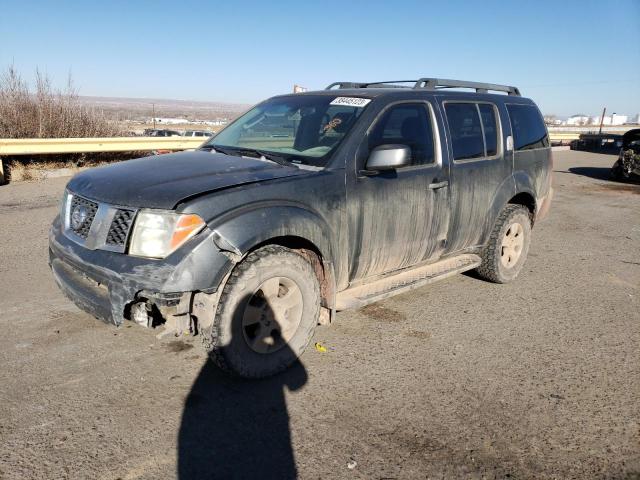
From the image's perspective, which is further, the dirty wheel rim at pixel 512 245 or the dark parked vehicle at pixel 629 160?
the dark parked vehicle at pixel 629 160

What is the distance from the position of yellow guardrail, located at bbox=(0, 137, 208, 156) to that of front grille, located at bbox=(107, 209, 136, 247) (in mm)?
6010

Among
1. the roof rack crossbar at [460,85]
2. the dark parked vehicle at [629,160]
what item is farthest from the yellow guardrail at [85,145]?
the dark parked vehicle at [629,160]

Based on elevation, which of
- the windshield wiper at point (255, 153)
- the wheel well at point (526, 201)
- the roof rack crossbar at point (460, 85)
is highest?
the roof rack crossbar at point (460, 85)

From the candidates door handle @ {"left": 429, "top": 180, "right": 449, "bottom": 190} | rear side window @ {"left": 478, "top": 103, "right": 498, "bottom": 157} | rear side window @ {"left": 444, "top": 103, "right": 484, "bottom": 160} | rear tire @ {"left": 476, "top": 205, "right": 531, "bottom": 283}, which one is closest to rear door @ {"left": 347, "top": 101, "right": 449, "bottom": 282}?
door handle @ {"left": 429, "top": 180, "right": 449, "bottom": 190}

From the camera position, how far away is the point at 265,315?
3.37 m

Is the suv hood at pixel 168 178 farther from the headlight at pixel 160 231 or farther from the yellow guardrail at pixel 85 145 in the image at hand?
the yellow guardrail at pixel 85 145

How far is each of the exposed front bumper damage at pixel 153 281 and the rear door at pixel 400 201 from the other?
1.18m

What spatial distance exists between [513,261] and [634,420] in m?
2.69

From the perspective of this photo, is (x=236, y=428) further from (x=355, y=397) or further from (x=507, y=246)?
(x=507, y=246)

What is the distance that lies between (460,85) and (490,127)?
0.52 m

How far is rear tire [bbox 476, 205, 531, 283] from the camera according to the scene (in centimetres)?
519

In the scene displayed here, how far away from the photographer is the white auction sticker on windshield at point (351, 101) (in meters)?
3.96

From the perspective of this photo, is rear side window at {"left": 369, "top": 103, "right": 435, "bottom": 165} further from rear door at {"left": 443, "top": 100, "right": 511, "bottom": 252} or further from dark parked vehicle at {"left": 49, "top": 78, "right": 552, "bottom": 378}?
rear door at {"left": 443, "top": 100, "right": 511, "bottom": 252}

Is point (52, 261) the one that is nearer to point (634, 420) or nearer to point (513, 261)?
point (634, 420)
